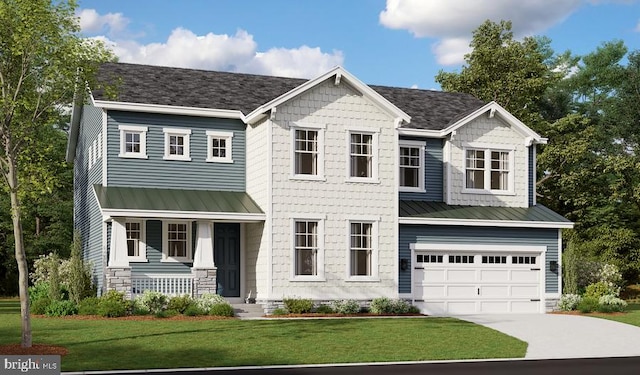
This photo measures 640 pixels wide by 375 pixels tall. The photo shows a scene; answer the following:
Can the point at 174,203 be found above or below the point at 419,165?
below

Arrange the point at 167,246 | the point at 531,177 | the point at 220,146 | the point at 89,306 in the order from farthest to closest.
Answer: the point at 531,177, the point at 220,146, the point at 167,246, the point at 89,306

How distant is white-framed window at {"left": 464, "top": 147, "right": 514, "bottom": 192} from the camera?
33.4m

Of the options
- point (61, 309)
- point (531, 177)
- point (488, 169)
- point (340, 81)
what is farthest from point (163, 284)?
point (531, 177)

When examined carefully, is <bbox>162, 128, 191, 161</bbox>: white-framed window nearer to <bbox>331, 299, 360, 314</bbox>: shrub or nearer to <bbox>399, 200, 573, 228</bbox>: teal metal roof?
<bbox>331, 299, 360, 314</bbox>: shrub

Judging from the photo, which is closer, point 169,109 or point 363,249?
point 363,249

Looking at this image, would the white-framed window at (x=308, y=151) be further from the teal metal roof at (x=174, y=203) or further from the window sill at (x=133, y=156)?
the window sill at (x=133, y=156)

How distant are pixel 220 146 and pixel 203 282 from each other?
5340 millimetres

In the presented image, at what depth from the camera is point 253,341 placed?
68.1 ft

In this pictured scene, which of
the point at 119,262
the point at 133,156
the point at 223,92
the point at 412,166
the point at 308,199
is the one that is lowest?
the point at 119,262

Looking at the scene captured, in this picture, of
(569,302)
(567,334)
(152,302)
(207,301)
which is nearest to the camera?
(567,334)

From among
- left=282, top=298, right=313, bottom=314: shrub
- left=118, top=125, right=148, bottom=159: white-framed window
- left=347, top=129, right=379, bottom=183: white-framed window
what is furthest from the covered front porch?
left=347, top=129, right=379, bottom=183: white-framed window

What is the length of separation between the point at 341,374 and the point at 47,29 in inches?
367

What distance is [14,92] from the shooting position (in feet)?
64.9

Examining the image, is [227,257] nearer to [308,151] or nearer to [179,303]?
Result: [179,303]
